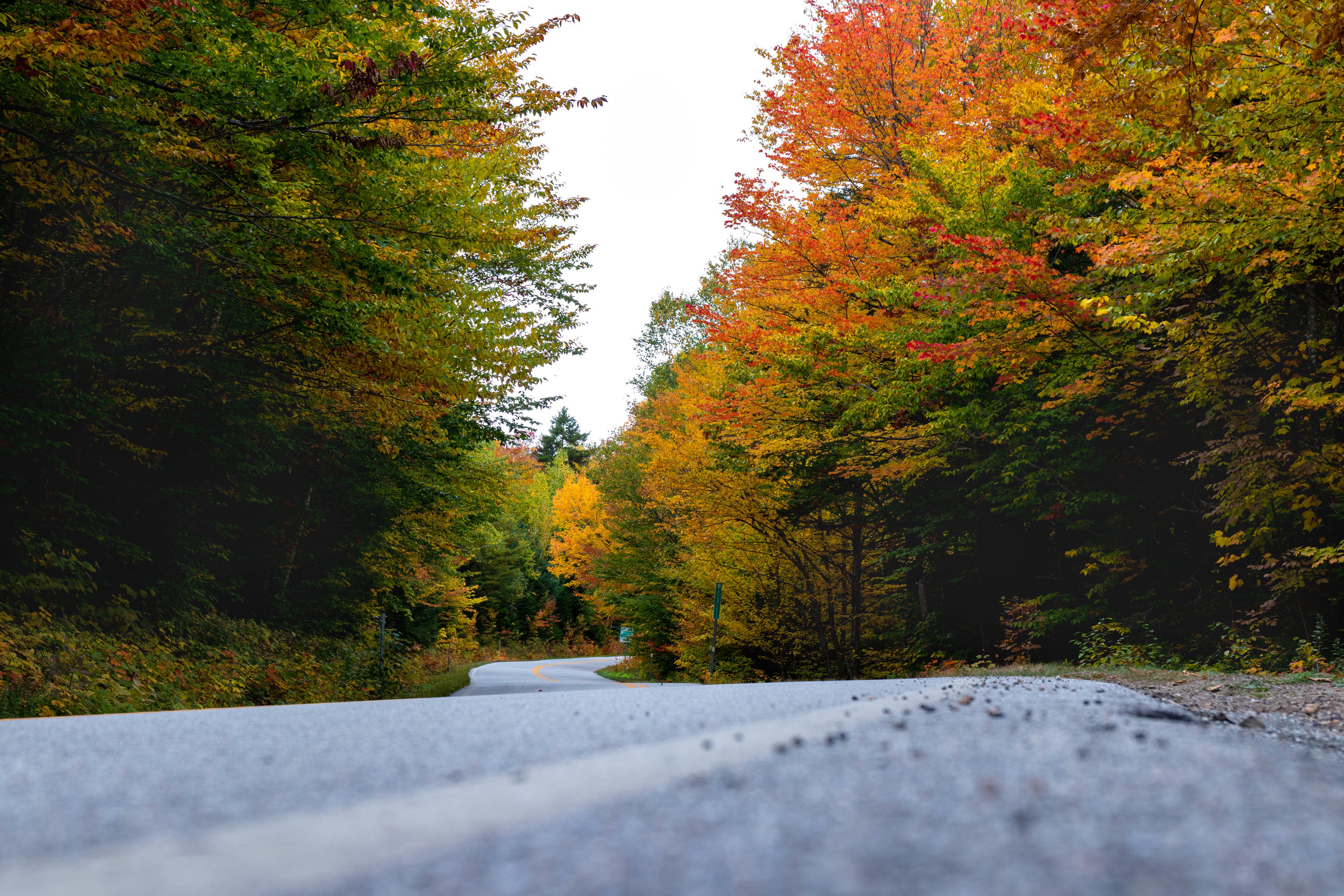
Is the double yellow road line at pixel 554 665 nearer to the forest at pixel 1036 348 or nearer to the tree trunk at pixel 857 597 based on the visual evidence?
the tree trunk at pixel 857 597

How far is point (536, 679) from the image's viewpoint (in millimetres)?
22328

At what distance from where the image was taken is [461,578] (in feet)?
96.4

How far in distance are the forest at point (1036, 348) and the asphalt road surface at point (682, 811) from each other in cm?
653

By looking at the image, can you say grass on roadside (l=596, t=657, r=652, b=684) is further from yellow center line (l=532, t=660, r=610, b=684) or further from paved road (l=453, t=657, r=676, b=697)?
yellow center line (l=532, t=660, r=610, b=684)

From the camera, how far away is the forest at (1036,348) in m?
7.42

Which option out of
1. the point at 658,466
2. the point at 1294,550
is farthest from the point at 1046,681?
the point at 658,466

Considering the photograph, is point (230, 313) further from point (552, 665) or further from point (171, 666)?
point (552, 665)

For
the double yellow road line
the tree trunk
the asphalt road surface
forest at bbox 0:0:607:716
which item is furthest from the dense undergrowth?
the tree trunk

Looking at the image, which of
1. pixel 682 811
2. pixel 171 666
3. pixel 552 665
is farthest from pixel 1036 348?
pixel 552 665

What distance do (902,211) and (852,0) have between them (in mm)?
5626

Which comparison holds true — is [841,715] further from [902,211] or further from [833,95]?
[833,95]

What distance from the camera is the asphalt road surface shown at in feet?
4.09

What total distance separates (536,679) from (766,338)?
1315 centimetres

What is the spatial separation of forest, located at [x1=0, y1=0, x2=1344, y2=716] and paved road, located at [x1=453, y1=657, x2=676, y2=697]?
212 cm
